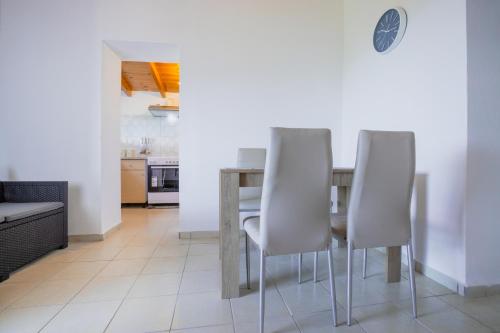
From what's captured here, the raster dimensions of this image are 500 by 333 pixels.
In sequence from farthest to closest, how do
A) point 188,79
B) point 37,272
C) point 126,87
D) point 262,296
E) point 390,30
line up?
point 126,87 → point 188,79 → point 390,30 → point 37,272 → point 262,296

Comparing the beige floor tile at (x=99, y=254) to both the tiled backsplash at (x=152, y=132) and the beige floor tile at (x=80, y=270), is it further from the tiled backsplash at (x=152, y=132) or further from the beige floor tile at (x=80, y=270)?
the tiled backsplash at (x=152, y=132)

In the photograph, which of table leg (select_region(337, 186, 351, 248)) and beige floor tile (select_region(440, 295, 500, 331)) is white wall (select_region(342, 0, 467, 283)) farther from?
table leg (select_region(337, 186, 351, 248))

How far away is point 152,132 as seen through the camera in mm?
5398

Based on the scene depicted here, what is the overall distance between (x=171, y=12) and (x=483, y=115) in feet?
9.72

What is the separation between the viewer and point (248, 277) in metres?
1.73

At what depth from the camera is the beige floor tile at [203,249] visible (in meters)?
2.34

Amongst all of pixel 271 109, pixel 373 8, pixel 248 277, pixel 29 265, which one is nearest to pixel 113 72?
pixel 271 109

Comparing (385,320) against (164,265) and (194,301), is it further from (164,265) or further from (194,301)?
(164,265)

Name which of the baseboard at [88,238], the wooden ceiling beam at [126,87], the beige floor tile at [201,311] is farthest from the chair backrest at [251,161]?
the wooden ceiling beam at [126,87]

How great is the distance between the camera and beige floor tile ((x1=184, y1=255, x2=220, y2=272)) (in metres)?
1.99

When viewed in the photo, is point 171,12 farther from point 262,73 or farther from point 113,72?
point 262,73

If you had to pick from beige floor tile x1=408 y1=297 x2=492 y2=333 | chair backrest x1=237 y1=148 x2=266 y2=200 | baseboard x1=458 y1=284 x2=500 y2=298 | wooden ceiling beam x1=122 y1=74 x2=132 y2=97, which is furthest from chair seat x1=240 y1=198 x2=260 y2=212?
wooden ceiling beam x1=122 y1=74 x2=132 y2=97

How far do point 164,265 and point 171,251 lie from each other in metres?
0.34

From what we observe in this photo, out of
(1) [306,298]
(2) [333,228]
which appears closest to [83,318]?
(1) [306,298]
